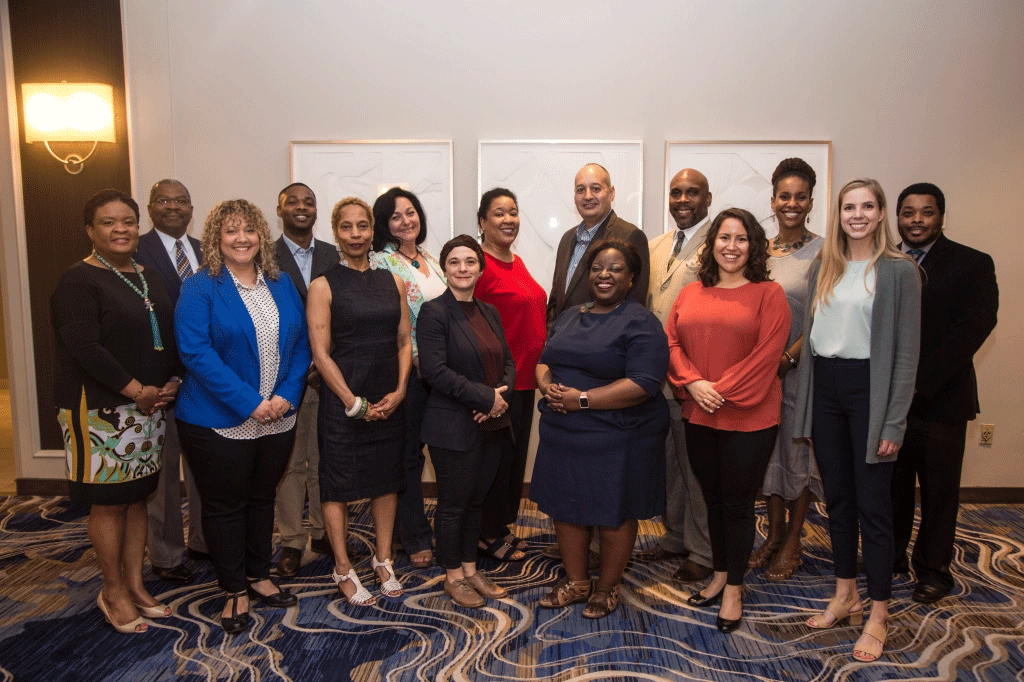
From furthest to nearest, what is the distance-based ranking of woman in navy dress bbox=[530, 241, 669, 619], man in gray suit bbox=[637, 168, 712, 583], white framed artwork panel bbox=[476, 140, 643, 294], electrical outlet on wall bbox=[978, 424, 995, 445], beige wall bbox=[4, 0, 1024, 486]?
electrical outlet on wall bbox=[978, 424, 995, 445], white framed artwork panel bbox=[476, 140, 643, 294], beige wall bbox=[4, 0, 1024, 486], man in gray suit bbox=[637, 168, 712, 583], woman in navy dress bbox=[530, 241, 669, 619]

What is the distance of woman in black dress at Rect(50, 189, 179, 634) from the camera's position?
8.92 feet

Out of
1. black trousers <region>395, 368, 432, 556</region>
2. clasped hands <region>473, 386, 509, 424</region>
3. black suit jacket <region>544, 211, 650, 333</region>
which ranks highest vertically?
black suit jacket <region>544, 211, 650, 333</region>

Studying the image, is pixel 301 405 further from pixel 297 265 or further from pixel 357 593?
pixel 357 593

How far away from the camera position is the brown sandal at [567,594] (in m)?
3.07

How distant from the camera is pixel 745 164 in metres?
4.42

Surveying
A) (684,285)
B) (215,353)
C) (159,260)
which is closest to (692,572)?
(684,285)

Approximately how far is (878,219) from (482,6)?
290 centimetres

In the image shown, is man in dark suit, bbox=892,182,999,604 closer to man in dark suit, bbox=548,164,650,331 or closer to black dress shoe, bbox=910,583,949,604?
black dress shoe, bbox=910,583,949,604

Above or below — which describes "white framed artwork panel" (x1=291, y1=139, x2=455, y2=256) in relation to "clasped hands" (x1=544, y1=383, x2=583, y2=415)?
above

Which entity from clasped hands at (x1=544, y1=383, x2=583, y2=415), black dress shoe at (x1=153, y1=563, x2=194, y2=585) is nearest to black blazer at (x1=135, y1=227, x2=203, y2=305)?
black dress shoe at (x1=153, y1=563, x2=194, y2=585)

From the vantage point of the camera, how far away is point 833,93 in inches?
172

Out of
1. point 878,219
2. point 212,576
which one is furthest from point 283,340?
point 878,219

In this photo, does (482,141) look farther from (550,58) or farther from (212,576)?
(212,576)

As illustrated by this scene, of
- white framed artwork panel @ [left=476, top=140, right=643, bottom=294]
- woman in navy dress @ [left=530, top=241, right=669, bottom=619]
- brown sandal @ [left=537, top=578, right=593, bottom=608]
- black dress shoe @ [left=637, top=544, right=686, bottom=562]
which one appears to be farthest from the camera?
white framed artwork panel @ [left=476, top=140, right=643, bottom=294]
